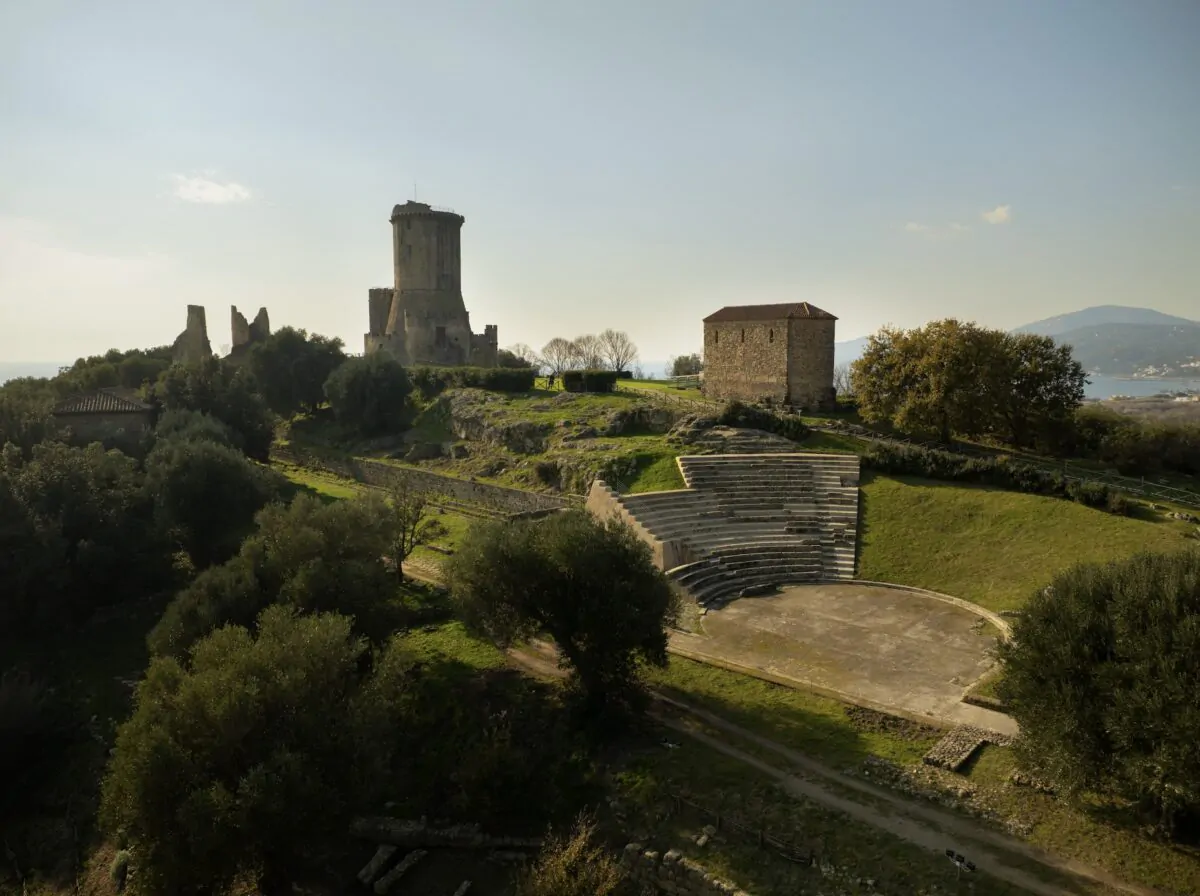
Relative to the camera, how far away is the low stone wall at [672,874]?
10430 mm

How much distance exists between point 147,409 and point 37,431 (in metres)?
7.24

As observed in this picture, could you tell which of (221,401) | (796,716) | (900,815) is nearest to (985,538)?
(796,716)

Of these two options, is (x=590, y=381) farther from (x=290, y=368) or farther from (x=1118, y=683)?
(x=1118, y=683)

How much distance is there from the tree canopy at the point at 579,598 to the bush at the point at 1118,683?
22.0 feet

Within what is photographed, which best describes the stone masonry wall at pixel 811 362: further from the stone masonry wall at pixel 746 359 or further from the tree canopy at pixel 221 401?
the tree canopy at pixel 221 401

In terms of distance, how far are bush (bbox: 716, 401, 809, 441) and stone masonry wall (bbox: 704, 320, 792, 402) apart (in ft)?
16.0

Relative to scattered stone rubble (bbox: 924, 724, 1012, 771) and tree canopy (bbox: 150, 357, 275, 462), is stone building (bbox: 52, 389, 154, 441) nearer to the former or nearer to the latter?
tree canopy (bbox: 150, 357, 275, 462)

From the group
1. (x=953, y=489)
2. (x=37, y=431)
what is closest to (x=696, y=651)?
(x=953, y=489)

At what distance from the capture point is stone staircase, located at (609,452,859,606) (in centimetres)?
2248

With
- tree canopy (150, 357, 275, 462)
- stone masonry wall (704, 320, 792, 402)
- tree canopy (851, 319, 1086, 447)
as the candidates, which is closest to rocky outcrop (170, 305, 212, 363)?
tree canopy (150, 357, 275, 462)

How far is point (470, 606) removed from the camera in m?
15.3

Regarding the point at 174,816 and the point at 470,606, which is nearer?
the point at 174,816

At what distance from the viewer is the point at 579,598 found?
15055mm

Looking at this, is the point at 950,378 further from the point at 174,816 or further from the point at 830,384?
Answer: the point at 174,816
